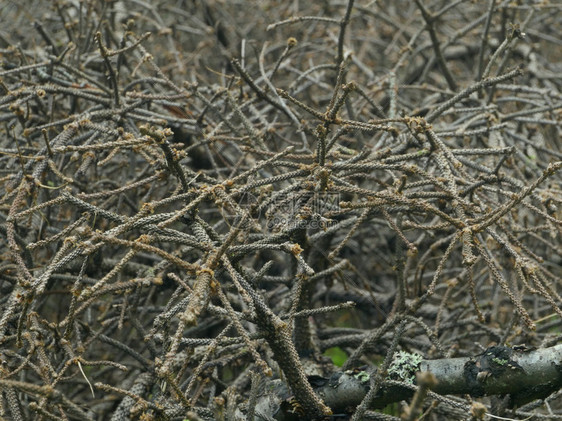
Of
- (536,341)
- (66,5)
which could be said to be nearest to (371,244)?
(536,341)

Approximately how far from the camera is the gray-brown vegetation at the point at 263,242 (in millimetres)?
1706

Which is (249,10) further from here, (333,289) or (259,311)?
(259,311)

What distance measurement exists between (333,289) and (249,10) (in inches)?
105

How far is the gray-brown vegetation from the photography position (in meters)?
1.71

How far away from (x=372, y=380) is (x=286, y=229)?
613 mm

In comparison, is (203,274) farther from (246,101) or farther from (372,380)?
(246,101)

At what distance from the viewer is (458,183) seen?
223cm

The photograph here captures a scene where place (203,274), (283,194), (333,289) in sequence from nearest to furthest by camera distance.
A: (203,274) < (283,194) < (333,289)

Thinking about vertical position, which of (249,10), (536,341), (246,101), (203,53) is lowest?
(536,341)

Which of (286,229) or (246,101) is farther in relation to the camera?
(246,101)

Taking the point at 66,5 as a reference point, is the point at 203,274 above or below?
below

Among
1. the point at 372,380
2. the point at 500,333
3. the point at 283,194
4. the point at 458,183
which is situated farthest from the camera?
the point at 500,333

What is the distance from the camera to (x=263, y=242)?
1833 millimetres

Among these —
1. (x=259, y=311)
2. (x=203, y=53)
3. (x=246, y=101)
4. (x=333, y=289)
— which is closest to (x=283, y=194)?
(x=259, y=311)
